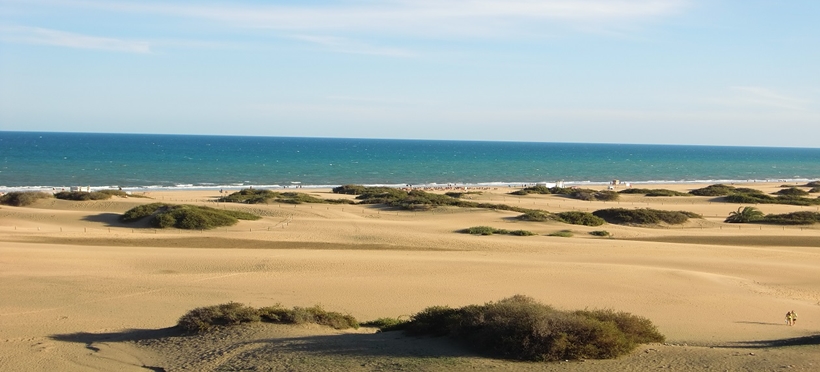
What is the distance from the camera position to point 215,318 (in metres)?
13.7

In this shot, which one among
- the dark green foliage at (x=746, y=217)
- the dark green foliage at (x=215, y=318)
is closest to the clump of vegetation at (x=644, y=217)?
the dark green foliage at (x=746, y=217)

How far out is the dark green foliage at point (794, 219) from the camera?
37.8 m

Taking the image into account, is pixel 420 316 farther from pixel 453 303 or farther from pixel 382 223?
pixel 382 223

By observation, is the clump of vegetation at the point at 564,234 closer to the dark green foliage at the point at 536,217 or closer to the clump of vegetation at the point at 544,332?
the dark green foliage at the point at 536,217

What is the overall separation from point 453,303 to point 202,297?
5782 millimetres

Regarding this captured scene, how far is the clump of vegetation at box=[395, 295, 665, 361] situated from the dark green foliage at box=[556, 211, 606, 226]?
24776 millimetres

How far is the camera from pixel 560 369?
1052 centimetres

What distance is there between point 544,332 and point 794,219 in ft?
106

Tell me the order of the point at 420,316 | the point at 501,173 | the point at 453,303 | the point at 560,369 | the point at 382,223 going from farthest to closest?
the point at 501,173
the point at 382,223
the point at 453,303
the point at 420,316
the point at 560,369

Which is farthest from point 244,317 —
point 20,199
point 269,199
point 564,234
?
point 269,199

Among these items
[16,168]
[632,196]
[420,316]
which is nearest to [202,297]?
[420,316]

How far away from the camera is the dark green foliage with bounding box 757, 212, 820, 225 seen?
124ft

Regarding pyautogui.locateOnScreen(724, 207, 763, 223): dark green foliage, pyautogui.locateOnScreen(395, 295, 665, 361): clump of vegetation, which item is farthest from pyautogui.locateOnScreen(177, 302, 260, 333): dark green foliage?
pyautogui.locateOnScreen(724, 207, 763, 223): dark green foliage

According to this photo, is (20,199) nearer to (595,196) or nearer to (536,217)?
(536,217)
